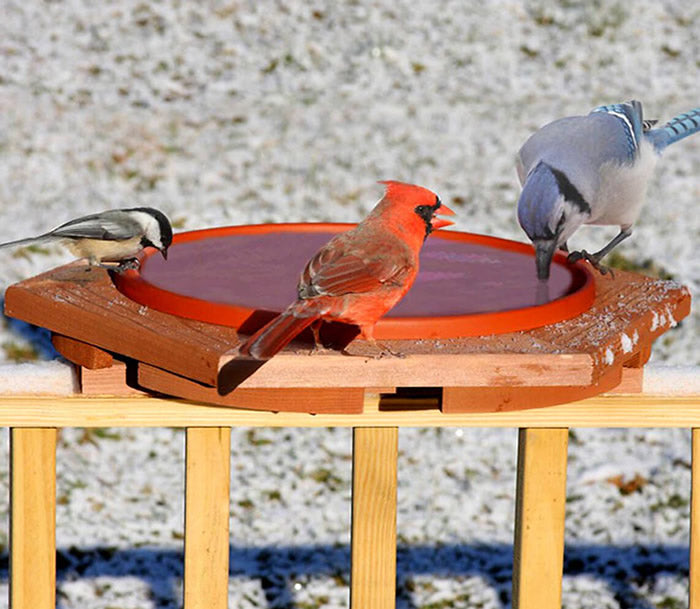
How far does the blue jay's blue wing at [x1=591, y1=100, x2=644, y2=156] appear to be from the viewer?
10.2ft

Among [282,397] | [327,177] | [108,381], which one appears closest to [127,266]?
[108,381]

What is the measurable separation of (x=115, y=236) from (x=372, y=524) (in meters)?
0.82

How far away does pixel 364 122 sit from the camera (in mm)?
6242

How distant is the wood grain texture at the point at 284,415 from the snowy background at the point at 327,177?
1.95 meters

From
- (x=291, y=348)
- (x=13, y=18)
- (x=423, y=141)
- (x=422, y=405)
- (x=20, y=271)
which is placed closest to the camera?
(x=291, y=348)

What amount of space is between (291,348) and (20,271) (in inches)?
134

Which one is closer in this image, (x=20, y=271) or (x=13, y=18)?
(x=20, y=271)

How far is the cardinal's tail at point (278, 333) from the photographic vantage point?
5.58ft

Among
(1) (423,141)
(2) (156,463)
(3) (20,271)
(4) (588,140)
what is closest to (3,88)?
(3) (20,271)

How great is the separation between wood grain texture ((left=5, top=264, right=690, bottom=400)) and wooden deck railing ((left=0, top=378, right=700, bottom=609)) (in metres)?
0.17

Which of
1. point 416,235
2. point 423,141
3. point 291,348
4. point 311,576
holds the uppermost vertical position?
point 423,141

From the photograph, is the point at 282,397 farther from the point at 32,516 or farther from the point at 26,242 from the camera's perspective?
the point at 26,242

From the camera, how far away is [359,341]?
1.96 metres

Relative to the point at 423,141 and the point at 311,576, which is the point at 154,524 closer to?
the point at 311,576
